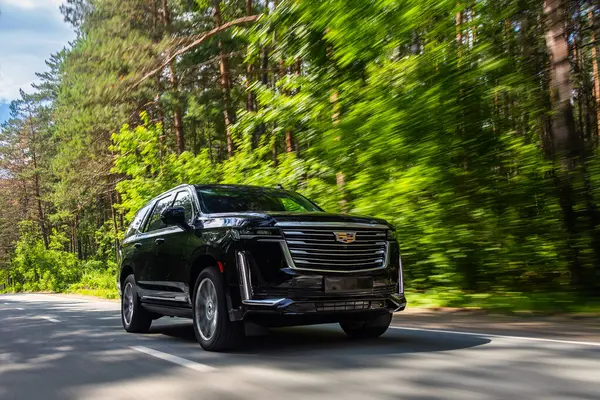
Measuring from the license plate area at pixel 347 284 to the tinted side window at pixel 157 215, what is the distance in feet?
10.1

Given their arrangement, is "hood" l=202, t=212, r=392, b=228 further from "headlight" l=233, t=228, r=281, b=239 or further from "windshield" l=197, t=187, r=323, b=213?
"windshield" l=197, t=187, r=323, b=213

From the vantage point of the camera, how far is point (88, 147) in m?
34.5

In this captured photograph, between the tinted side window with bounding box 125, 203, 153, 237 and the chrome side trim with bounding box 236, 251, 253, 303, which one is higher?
the tinted side window with bounding box 125, 203, 153, 237

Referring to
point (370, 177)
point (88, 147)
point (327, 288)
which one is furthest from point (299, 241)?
point (88, 147)

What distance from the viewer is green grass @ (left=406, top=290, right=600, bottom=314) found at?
902cm

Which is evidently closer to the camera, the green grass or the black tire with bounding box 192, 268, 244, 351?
the black tire with bounding box 192, 268, 244, 351

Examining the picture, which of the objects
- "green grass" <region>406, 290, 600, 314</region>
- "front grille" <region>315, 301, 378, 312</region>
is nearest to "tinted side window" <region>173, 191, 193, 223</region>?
"front grille" <region>315, 301, 378, 312</region>

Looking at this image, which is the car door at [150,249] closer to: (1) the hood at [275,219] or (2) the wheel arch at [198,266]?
(2) the wheel arch at [198,266]

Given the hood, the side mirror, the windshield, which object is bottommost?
the hood

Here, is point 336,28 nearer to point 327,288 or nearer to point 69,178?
point 327,288

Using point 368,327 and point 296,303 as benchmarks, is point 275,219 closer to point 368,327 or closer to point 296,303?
point 296,303

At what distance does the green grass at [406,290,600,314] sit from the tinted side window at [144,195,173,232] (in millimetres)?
5061

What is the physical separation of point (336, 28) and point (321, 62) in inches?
45.2

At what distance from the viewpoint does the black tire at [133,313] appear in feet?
29.1
